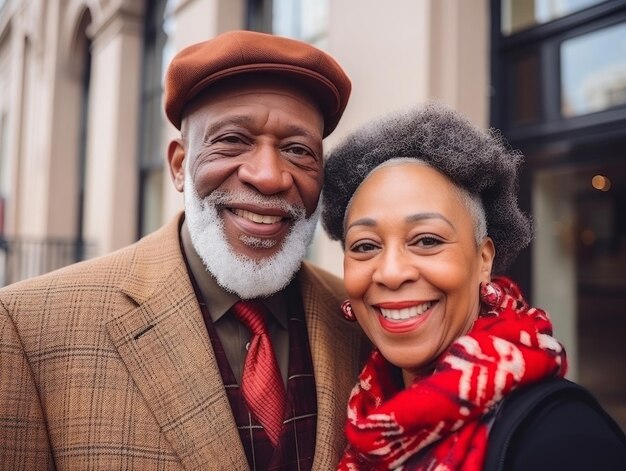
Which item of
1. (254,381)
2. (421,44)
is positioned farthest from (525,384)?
(421,44)

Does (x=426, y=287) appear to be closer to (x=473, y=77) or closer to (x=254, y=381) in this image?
(x=254, y=381)

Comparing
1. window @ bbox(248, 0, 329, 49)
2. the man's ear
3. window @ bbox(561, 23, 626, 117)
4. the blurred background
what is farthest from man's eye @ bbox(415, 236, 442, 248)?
window @ bbox(248, 0, 329, 49)

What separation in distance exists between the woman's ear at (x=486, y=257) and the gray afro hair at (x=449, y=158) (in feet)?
0.29

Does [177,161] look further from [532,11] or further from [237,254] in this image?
[532,11]

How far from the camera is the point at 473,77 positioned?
11.6 feet

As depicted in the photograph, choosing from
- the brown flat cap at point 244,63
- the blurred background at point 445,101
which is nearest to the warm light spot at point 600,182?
the blurred background at point 445,101

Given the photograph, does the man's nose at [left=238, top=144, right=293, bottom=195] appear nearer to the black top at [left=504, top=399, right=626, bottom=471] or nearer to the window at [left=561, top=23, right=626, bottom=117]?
the black top at [left=504, top=399, right=626, bottom=471]

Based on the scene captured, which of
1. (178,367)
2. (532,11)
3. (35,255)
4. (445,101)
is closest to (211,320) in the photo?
(178,367)

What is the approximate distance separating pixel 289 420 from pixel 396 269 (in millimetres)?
581

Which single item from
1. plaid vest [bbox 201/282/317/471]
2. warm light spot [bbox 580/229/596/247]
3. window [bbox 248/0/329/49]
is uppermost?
window [bbox 248/0/329/49]

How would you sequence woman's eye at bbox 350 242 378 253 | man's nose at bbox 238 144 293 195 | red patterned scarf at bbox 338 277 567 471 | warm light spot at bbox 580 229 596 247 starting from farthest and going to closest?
warm light spot at bbox 580 229 596 247 → man's nose at bbox 238 144 293 195 → woman's eye at bbox 350 242 378 253 → red patterned scarf at bbox 338 277 567 471

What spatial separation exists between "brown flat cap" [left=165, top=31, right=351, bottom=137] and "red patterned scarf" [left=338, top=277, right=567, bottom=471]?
3.12ft

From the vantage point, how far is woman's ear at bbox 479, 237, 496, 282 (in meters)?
1.75

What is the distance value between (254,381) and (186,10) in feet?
17.2
